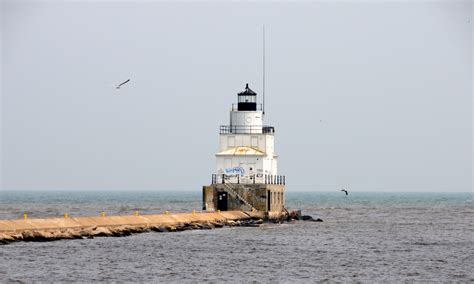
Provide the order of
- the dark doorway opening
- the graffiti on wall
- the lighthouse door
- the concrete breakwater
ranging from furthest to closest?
the graffiti on wall, the lighthouse door, the dark doorway opening, the concrete breakwater

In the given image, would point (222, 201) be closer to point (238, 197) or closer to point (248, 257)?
point (238, 197)

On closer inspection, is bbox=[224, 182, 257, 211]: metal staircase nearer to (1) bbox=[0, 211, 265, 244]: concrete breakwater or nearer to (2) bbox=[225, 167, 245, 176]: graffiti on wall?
(1) bbox=[0, 211, 265, 244]: concrete breakwater

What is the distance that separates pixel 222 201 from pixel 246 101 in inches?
304

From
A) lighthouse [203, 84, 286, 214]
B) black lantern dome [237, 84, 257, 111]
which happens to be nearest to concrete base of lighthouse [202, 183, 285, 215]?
lighthouse [203, 84, 286, 214]

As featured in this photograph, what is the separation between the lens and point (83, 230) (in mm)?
59969

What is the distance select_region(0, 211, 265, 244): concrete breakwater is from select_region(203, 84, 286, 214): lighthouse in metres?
1.35

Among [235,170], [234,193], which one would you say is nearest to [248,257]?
[234,193]

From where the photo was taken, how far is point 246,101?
7894 cm

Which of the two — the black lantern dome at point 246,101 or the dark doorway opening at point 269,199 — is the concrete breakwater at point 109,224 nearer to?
the dark doorway opening at point 269,199

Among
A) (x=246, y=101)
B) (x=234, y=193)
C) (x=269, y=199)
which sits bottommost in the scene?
(x=269, y=199)

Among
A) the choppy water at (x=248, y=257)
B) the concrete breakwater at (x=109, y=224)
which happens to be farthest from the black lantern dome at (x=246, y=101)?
the choppy water at (x=248, y=257)

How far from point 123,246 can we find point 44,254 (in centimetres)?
648

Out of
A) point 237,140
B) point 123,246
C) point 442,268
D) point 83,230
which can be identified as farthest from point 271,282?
point 237,140

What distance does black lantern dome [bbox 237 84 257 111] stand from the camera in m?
78.8
